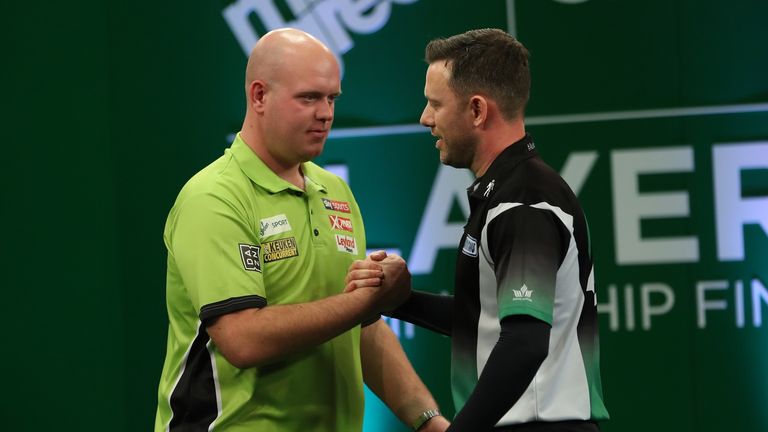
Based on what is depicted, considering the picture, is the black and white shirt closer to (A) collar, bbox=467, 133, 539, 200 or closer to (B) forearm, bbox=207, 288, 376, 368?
(A) collar, bbox=467, 133, 539, 200

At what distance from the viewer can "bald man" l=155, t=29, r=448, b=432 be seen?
2.20m

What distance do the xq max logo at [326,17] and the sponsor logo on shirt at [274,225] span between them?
219 cm

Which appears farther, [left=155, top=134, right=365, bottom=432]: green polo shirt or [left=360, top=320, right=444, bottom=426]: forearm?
[left=360, top=320, right=444, bottom=426]: forearm

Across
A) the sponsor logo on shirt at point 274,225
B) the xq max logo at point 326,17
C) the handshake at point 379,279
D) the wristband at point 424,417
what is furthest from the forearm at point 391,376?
the xq max logo at point 326,17

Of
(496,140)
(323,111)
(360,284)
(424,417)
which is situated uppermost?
(323,111)

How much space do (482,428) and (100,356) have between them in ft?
9.75

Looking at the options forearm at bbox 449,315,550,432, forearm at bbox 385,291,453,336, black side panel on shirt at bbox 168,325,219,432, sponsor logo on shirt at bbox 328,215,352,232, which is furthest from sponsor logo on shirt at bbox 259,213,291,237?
forearm at bbox 449,315,550,432

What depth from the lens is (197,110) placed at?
14.7 feet

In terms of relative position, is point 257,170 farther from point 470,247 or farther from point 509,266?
point 509,266

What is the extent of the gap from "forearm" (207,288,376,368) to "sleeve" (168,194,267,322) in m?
0.03

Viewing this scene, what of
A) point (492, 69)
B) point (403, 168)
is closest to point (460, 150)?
point (492, 69)

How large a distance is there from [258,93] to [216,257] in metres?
0.46

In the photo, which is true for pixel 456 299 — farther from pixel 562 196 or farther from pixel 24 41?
pixel 24 41

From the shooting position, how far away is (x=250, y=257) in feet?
7.33
